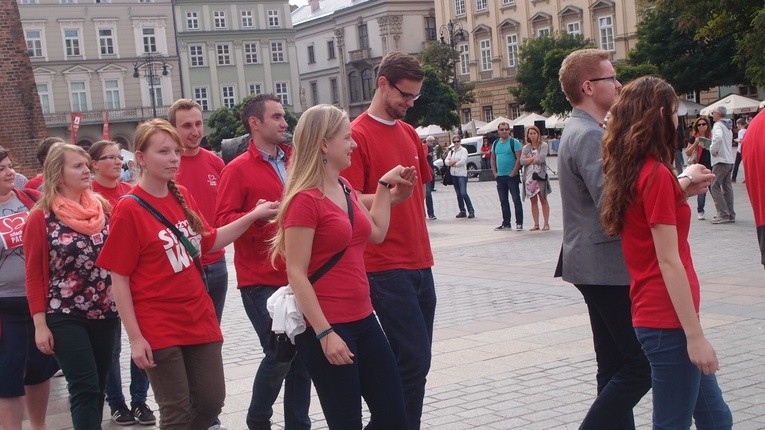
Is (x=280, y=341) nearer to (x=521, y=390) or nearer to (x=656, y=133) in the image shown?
(x=656, y=133)

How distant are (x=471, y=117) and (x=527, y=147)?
5885 cm

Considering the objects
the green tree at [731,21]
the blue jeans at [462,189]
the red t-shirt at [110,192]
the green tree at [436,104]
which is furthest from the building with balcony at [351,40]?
the red t-shirt at [110,192]

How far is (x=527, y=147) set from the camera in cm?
1809

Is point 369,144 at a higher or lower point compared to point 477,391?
higher

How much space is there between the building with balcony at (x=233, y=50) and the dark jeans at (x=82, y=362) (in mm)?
81210

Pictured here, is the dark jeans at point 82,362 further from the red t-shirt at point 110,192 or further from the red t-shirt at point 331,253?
the red t-shirt at point 331,253

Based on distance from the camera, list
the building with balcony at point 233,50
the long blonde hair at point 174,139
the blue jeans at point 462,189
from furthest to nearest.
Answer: the building with balcony at point 233,50 < the blue jeans at point 462,189 < the long blonde hair at point 174,139

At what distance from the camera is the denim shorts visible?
5730 millimetres

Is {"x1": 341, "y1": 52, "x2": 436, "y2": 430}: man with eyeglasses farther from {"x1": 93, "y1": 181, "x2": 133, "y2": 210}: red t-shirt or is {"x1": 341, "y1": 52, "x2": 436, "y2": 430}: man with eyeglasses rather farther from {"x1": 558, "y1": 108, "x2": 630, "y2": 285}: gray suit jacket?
{"x1": 93, "y1": 181, "x2": 133, "y2": 210}: red t-shirt

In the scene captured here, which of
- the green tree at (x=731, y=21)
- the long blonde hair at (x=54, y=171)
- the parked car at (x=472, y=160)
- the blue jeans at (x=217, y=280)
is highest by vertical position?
the green tree at (x=731, y=21)

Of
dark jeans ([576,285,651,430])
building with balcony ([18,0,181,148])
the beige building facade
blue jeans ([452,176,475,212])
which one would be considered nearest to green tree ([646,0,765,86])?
blue jeans ([452,176,475,212])

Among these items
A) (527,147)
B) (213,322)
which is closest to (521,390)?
(213,322)

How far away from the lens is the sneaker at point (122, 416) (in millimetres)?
6719

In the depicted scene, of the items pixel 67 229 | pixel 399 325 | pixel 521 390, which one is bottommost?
pixel 521 390
